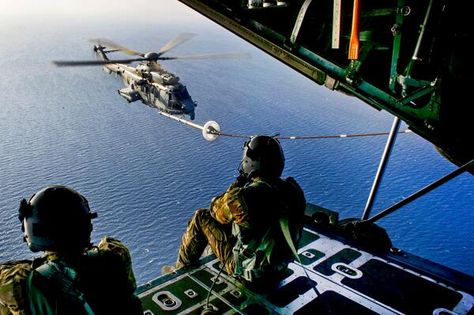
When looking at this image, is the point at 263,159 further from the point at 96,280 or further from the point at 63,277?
the point at 63,277

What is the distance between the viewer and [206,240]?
4543mm

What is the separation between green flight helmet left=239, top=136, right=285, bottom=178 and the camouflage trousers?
3.14 ft

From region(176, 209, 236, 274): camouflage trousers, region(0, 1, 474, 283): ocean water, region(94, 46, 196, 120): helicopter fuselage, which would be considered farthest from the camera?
region(0, 1, 474, 283): ocean water

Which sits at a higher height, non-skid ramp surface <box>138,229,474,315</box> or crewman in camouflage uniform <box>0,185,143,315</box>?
crewman in camouflage uniform <box>0,185,143,315</box>

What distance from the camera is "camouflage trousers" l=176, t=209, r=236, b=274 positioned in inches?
170

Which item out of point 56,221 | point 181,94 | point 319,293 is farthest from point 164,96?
point 56,221

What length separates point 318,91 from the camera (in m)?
65.5

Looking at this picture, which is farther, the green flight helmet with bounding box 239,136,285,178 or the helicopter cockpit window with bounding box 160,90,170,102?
the helicopter cockpit window with bounding box 160,90,170,102

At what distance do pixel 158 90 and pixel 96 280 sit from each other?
801 inches

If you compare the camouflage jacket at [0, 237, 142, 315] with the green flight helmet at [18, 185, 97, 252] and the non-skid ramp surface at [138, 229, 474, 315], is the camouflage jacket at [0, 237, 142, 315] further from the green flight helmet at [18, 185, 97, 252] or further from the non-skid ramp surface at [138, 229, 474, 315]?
the non-skid ramp surface at [138, 229, 474, 315]

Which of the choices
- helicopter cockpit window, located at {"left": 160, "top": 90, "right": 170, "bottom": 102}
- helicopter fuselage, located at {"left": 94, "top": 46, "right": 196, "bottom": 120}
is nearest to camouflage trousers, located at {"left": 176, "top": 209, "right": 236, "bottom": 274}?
helicopter fuselage, located at {"left": 94, "top": 46, "right": 196, "bottom": 120}

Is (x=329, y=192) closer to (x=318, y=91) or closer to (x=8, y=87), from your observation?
(x=318, y=91)

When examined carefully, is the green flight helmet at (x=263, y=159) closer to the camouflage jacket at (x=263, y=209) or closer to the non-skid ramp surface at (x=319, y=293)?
the camouflage jacket at (x=263, y=209)

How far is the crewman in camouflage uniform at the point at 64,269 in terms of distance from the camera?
6.80ft
